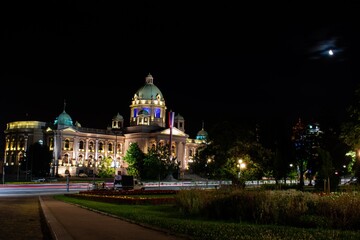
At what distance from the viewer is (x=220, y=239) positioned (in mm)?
12742

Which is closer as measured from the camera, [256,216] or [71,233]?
[71,233]

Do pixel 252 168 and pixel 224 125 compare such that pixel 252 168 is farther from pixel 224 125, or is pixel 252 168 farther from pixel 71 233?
pixel 71 233

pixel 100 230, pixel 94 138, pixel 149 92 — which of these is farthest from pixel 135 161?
pixel 100 230

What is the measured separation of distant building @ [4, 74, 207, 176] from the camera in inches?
5044

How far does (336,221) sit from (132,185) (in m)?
37.4

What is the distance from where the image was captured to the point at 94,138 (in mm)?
138000

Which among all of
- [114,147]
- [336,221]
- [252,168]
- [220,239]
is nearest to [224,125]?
[252,168]

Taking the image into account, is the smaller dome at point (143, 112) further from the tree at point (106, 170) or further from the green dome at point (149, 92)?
the tree at point (106, 170)

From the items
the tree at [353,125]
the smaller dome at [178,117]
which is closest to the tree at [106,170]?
the smaller dome at [178,117]

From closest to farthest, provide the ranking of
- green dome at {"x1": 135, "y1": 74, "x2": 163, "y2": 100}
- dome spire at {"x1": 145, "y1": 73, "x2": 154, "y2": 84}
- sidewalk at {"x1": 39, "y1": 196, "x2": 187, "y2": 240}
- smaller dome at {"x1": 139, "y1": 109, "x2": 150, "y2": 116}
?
sidewalk at {"x1": 39, "y1": 196, "x2": 187, "y2": 240} → smaller dome at {"x1": 139, "y1": 109, "x2": 150, "y2": 116} → green dome at {"x1": 135, "y1": 74, "x2": 163, "y2": 100} → dome spire at {"x1": 145, "y1": 73, "x2": 154, "y2": 84}

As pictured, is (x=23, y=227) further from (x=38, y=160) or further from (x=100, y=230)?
(x=38, y=160)

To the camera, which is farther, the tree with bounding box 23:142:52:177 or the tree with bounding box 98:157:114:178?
the tree with bounding box 23:142:52:177

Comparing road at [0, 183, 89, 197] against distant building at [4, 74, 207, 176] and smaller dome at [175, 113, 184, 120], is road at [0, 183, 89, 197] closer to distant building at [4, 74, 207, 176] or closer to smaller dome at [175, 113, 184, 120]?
distant building at [4, 74, 207, 176]

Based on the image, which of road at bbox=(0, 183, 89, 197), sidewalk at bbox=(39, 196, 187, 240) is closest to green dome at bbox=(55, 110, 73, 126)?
road at bbox=(0, 183, 89, 197)
